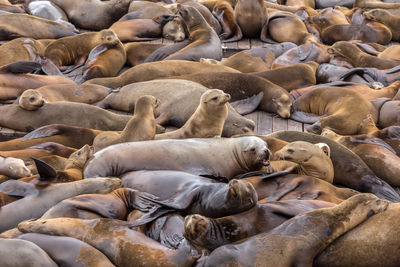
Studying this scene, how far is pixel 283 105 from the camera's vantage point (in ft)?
22.1

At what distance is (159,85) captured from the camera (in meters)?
6.76

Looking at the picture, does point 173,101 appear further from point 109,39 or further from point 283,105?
point 109,39

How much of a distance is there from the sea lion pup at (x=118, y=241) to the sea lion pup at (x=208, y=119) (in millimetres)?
1933

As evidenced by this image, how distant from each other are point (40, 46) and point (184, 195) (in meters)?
4.55

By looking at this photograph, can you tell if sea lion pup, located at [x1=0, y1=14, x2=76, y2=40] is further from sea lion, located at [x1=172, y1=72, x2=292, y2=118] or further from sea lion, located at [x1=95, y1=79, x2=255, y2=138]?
sea lion, located at [x1=172, y1=72, x2=292, y2=118]

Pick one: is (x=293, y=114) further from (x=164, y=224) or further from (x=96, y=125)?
(x=164, y=224)

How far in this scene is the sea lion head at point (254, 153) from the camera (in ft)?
16.8

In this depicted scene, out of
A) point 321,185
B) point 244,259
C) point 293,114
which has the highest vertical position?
point 244,259

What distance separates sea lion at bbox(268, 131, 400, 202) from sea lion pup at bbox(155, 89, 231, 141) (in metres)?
0.89

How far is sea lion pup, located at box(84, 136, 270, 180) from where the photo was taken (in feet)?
15.8

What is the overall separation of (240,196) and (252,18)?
5639mm

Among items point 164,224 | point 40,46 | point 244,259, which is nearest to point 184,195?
point 164,224

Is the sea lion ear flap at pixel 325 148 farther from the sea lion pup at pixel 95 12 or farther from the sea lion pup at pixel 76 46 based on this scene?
the sea lion pup at pixel 95 12

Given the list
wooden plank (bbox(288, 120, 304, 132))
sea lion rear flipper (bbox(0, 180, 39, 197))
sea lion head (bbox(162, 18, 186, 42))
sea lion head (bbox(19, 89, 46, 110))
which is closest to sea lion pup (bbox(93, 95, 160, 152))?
sea lion head (bbox(19, 89, 46, 110))
